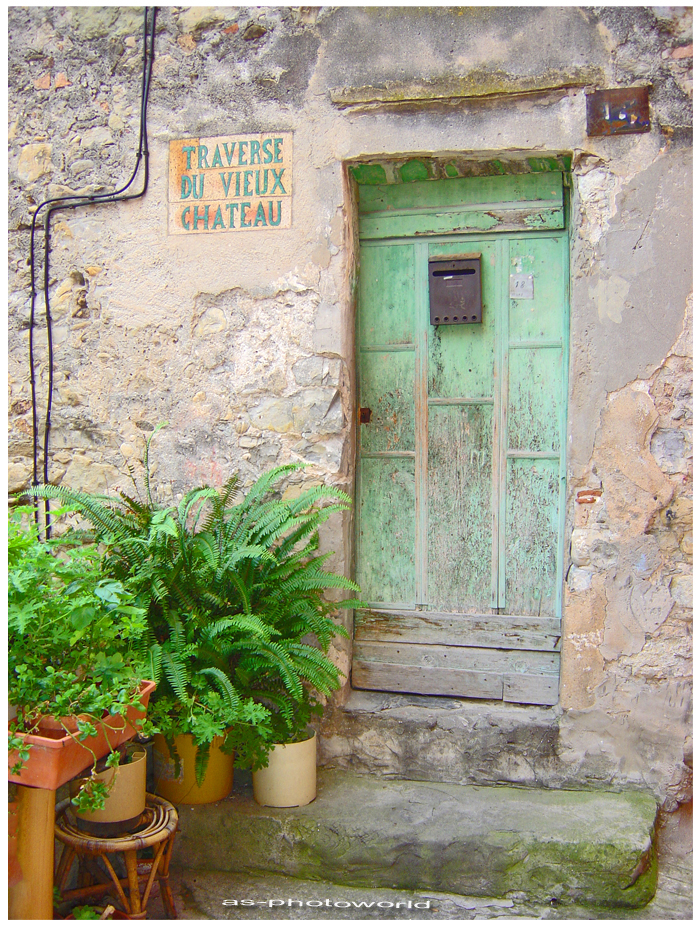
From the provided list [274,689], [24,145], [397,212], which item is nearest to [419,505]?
[274,689]

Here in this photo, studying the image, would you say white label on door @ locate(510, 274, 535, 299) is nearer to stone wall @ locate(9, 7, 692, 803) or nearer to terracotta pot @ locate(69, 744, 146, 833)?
stone wall @ locate(9, 7, 692, 803)

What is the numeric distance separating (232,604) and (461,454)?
1.20 meters

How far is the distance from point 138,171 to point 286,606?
6.73 feet

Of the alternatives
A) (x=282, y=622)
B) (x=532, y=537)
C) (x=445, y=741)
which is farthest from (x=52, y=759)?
(x=532, y=537)

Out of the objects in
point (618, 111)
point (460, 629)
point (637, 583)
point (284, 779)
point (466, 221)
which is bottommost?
point (284, 779)

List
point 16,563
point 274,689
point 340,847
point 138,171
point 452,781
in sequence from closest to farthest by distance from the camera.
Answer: point 16,563
point 340,847
point 274,689
point 452,781
point 138,171

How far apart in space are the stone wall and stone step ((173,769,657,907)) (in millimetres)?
323

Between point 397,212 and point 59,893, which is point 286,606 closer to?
point 59,893

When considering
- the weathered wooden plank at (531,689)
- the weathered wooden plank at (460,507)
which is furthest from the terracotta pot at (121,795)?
the weathered wooden plank at (531,689)

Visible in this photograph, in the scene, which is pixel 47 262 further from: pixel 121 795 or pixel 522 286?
pixel 121 795

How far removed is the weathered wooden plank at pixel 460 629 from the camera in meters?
3.29

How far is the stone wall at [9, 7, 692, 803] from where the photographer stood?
9.85 ft

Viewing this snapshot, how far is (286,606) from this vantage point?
2.93 m

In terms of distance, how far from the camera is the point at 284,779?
2.93 metres
